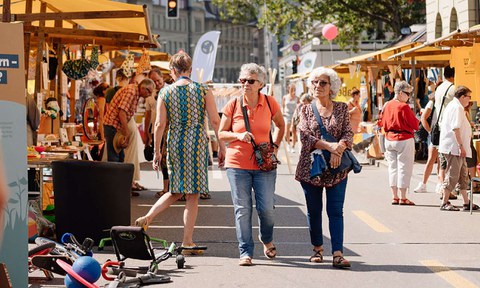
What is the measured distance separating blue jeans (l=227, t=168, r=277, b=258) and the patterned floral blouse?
344 mm

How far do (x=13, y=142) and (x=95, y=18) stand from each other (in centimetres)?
687

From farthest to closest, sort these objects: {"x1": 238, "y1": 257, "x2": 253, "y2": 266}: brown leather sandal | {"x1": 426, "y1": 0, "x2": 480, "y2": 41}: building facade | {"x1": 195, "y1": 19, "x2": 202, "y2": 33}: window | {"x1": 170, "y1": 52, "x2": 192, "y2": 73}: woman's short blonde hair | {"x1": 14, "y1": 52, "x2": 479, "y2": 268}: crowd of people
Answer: {"x1": 195, "y1": 19, "x2": 202, "y2": 33}: window, {"x1": 426, "y1": 0, "x2": 480, "y2": 41}: building facade, {"x1": 170, "y1": 52, "x2": 192, "y2": 73}: woman's short blonde hair, {"x1": 14, "y1": 52, "x2": 479, "y2": 268}: crowd of people, {"x1": 238, "y1": 257, "x2": 253, "y2": 266}: brown leather sandal

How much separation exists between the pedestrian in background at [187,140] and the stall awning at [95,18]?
3.12 metres

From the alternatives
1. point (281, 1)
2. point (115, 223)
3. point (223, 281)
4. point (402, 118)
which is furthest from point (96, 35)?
point (281, 1)

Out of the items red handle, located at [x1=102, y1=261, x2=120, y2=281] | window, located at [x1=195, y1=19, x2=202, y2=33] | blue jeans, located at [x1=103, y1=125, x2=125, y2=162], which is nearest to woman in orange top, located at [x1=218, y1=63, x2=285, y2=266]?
red handle, located at [x1=102, y1=261, x2=120, y2=281]

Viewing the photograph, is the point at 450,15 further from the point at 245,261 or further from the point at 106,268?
the point at 106,268

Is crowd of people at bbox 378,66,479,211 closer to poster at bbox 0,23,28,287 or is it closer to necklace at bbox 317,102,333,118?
necklace at bbox 317,102,333,118

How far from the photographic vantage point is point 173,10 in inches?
1368

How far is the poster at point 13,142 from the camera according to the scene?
7.75 metres

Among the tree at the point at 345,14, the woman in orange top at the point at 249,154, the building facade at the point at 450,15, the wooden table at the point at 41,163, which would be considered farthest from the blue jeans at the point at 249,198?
the tree at the point at 345,14

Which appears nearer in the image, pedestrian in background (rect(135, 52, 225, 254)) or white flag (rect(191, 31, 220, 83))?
pedestrian in background (rect(135, 52, 225, 254))

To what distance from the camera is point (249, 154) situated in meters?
10.7

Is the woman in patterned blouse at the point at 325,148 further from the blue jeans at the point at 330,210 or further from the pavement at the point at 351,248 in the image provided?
the pavement at the point at 351,248

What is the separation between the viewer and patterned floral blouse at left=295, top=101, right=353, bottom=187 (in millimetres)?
10492
